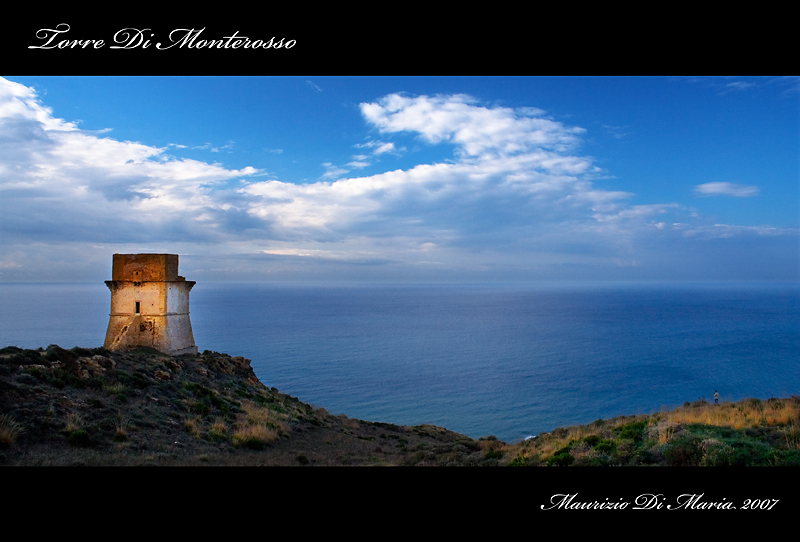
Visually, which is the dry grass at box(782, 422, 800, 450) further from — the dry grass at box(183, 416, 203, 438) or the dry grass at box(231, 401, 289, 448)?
the dry grass at box(183, 416, 203, 438)

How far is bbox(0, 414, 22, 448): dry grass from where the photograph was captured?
8.45m

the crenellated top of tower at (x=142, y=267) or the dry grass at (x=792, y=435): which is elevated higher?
the crenellated top of tower at (x=142, y=267)

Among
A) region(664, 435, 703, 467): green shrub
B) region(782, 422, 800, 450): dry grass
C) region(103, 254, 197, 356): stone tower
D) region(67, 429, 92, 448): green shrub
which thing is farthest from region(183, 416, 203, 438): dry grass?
region(782, 422, 800, 450): dry grass

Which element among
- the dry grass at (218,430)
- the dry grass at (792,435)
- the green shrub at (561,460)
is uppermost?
the dry grass at (792,435)

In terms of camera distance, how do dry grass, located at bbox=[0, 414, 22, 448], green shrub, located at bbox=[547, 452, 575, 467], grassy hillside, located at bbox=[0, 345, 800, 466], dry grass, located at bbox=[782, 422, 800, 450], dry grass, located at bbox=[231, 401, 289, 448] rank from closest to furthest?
dry grass, located at bbox=[782, 422, 800, 450] < dry grass, located at bbox=[0, 414, 22, 448] < grassy hillside, located at bbox=[0, 345, 800, 466] < green shrub, located at bbox=[547, 452, 575, 467] < dry grass, located at bbox=[231, 401, 289, 448]

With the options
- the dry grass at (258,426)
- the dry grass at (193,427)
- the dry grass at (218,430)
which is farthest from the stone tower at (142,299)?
the dry grass at (193,427)

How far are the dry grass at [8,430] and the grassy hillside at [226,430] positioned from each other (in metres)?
0.02

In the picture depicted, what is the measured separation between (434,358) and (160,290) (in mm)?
44169

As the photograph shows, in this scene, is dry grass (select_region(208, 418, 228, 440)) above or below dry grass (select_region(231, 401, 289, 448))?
above

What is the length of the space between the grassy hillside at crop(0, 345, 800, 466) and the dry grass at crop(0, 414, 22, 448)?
21mm

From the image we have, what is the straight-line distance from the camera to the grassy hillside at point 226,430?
8.55m

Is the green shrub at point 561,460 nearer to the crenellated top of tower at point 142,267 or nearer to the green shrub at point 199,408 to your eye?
the green shrub at point 199,408
